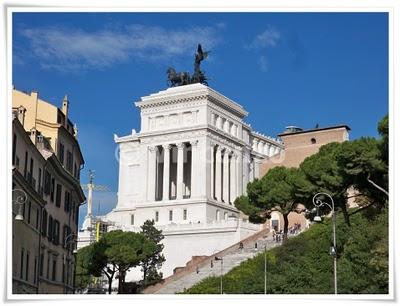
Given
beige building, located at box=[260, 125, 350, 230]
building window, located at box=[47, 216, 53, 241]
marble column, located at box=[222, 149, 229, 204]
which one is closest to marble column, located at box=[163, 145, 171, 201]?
marble column, located at box=[222, 149, 229, 204]

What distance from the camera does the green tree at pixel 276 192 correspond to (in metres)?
61.2

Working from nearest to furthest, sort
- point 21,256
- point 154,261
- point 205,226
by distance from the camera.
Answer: point 21,256 → point 154,261 → point 205,226

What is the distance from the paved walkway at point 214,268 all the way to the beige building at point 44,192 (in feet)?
22.7

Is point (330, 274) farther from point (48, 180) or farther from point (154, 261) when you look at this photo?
point (154, 261)

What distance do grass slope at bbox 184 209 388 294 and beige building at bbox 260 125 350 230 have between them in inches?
969

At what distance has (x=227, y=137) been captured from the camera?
310ft

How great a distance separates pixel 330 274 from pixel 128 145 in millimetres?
62989

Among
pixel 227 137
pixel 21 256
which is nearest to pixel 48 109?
pixel 21 256

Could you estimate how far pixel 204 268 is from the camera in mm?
60094

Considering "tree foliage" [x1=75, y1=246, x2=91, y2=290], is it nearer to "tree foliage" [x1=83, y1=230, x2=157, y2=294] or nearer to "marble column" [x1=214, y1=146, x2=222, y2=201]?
"tree foliage" [x1=83, y1=230, x2=157, y2=294]

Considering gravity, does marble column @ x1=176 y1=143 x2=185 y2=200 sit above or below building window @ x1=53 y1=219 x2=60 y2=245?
above

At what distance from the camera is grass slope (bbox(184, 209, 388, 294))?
36.0 meters

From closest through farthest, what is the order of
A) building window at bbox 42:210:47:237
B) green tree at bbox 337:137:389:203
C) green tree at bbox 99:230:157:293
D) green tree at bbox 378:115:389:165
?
green tree at bbox 378:115:389:165
green tree at bbox 337:137:389:203
building window at bbox 42:210:47:237
green tree at bbox 99:230:157:293

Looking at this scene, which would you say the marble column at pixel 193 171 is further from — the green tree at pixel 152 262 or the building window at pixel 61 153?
the building window at pixel 61 153
